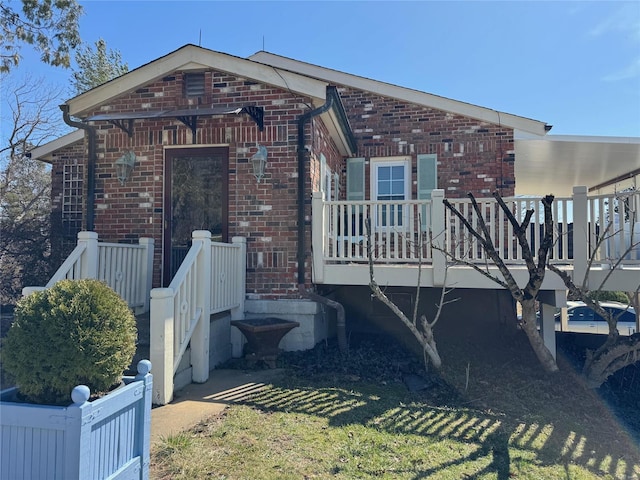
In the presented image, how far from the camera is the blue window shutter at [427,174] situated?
8328mm

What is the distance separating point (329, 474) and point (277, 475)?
356mm

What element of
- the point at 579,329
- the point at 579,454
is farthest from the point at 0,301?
the point at 579,329

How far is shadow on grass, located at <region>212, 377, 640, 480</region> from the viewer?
3.38m

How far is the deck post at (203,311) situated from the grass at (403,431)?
84 centimetres

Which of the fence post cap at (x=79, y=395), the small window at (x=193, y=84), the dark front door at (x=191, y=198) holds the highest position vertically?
the small window at (x=193, y=84)

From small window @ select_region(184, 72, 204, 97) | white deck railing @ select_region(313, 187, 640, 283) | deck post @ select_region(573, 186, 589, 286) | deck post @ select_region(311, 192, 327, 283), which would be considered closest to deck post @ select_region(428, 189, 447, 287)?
white deck railing @ select_region(313, 187, 640, 283)

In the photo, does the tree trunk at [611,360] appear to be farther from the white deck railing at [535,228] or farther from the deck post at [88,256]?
the deck post at [88,256]

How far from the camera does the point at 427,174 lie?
838 cm

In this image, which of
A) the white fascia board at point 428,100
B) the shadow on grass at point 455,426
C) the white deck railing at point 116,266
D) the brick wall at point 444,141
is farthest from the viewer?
the brick wall at point 444,141

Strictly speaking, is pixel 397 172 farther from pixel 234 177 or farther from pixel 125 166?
pixel 125 166

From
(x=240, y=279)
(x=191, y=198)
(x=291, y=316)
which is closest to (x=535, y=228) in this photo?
(x=291, y=316)

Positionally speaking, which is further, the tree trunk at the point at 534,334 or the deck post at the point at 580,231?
the deck post at the point at 580,231

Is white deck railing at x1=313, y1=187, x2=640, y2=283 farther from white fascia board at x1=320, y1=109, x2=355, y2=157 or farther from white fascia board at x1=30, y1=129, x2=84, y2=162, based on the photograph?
white fascia board at x1=30, y1=129, x2=84, y2=162

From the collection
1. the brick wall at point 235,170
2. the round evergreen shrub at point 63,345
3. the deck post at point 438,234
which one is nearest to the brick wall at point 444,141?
the brick wall at point 235,170
